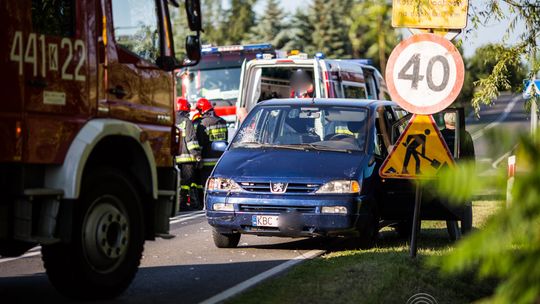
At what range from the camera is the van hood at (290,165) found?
10.7 m

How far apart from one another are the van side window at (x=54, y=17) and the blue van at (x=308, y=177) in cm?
450

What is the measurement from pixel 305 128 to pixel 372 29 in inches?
352

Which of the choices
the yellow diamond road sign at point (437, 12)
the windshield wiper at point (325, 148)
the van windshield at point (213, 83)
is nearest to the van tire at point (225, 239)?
the windshield wiper at point (325, 148)

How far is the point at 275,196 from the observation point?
10609 mm

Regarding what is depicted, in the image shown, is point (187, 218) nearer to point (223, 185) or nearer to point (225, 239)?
point (225, 239)

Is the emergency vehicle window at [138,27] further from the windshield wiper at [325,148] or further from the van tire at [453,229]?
the van tire at [453,229]

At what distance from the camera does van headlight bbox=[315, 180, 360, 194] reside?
415 inches

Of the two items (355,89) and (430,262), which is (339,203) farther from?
(355,89)

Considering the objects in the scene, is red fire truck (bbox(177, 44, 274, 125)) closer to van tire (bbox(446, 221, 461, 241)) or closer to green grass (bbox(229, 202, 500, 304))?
van tire (bbox(446, 221, 461, 241))

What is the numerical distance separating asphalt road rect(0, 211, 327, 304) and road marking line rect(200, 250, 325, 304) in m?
0.08

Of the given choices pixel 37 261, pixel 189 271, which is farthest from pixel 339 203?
pixel 37 261

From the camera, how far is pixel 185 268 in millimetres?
9469

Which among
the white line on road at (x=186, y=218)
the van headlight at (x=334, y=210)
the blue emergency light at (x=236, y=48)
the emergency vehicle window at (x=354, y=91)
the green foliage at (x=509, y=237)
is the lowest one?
the white line on road at (x=186, y=218)

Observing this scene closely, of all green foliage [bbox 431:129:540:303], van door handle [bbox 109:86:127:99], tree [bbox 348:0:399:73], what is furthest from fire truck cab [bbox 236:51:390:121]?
green foliage [bbox 431:129:540:303]
